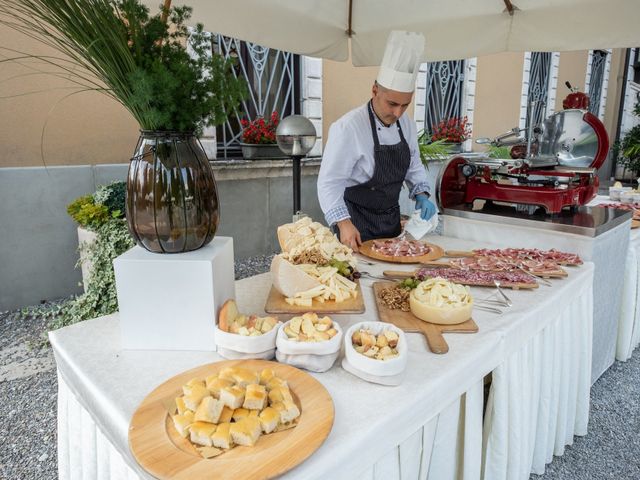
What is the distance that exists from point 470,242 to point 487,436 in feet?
3.79

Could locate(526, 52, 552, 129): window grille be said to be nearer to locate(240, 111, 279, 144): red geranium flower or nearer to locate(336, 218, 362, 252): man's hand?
locate(240, 111, 279, 144): red geranium flower

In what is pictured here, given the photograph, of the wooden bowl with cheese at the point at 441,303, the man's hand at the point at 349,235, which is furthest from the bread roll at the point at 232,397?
the man's hand at the point at 349,235

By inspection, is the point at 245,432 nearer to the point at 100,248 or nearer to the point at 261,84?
the point at 100,248

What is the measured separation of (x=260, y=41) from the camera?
2703mm

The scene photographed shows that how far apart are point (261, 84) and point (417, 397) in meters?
4.97

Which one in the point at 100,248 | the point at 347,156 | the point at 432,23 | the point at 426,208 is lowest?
the point at 100,248

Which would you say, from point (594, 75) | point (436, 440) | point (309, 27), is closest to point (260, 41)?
point (309, 27)

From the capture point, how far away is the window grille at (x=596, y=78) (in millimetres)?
12144

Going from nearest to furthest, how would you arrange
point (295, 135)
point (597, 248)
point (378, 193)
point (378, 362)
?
point (378, 362), point (597, 248), point (378, 193), point (295, 135)

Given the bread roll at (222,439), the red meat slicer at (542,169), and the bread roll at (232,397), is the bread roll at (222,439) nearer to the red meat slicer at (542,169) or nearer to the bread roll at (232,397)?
the bread roll at (232,397)

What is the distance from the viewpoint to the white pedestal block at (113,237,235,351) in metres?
1.10

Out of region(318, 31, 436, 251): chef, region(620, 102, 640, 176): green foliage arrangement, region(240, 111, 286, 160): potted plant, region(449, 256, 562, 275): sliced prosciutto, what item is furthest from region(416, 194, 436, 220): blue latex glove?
region(620, 102, 640, 176): green foliage arrangement

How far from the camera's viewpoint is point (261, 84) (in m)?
5.28

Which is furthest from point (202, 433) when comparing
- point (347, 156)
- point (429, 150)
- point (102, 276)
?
point (429, 150)
